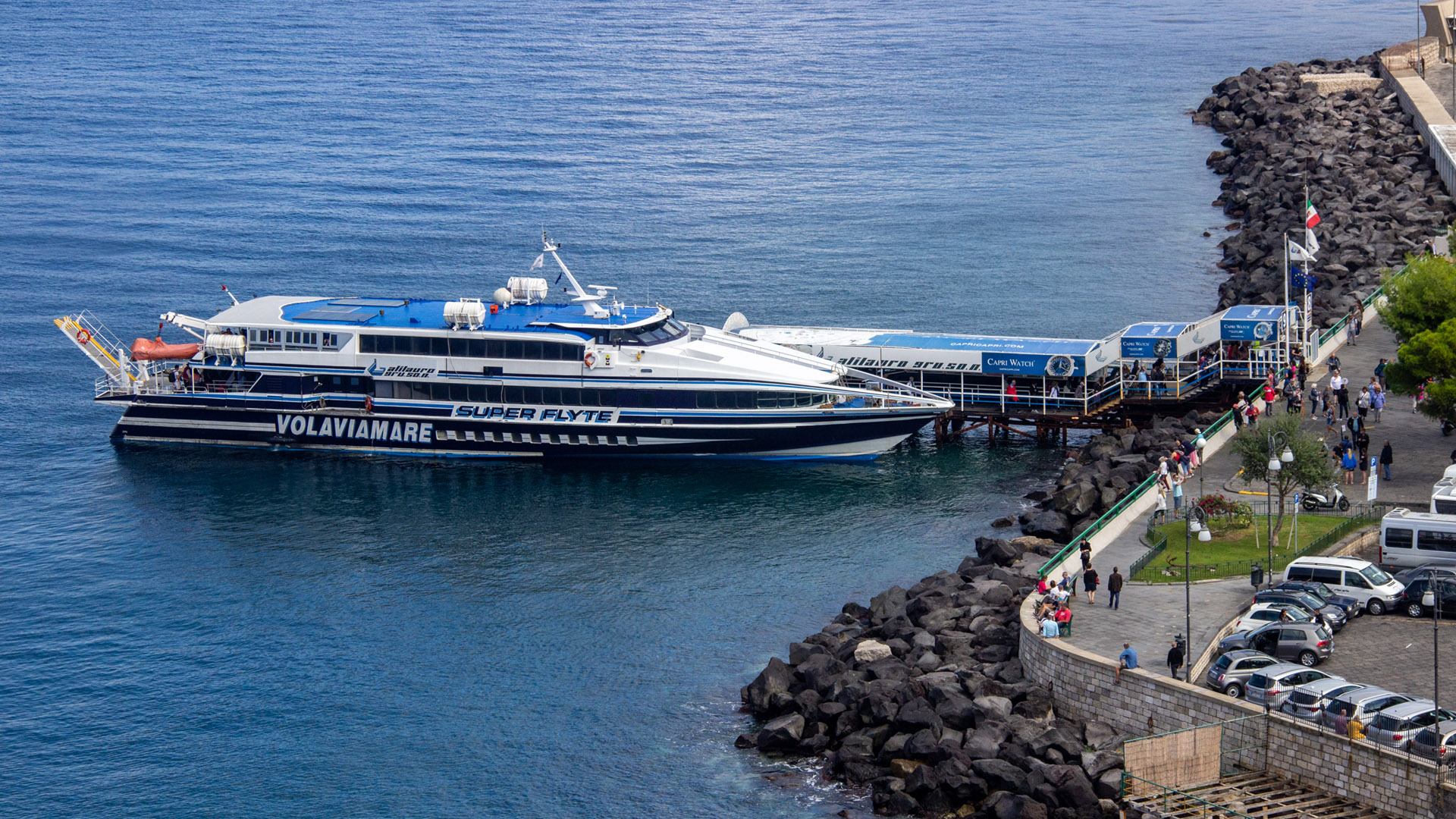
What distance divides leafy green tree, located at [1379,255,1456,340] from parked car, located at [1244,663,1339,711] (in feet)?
73.0

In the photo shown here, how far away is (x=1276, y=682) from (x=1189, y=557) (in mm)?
7305

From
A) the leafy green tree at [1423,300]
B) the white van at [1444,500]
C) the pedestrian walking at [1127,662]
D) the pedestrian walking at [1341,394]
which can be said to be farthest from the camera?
the pedestrian walking at [1341,394]

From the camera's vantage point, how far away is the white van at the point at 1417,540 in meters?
43.8

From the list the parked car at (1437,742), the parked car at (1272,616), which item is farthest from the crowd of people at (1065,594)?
the parked car at (1437,742)

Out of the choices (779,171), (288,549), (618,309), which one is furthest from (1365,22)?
(288,549)

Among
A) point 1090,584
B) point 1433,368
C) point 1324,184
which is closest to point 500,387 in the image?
point 1090,584

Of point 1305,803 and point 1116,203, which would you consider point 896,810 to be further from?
point 1116,203

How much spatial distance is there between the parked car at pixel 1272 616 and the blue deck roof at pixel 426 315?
33.1 metres

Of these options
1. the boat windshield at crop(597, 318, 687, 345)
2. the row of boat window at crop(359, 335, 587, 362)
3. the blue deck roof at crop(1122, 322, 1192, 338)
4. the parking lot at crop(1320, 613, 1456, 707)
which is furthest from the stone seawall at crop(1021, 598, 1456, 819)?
the row of boat window at crop(359, 335, 587, 362)

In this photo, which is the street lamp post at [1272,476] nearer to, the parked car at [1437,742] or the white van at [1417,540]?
the white van at [1417,540]

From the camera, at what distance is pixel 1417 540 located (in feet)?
145

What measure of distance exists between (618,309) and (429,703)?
25289 millimetres

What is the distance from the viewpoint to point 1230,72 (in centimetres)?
16525

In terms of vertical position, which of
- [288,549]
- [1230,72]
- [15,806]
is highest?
[1230,72]
